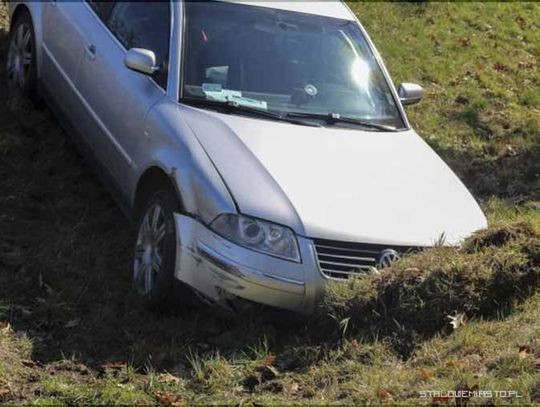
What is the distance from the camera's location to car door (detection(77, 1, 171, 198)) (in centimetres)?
573

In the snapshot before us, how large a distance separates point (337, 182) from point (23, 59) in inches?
147

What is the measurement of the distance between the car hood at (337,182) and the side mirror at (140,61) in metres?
0.43

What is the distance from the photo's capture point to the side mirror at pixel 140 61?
566 centimetres

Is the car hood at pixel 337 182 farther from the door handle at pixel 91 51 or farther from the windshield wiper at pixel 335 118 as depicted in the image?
the door handle at pixel 91 51

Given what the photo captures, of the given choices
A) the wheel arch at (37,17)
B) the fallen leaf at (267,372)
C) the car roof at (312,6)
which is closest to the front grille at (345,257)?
the fallen leaf at (267,372)

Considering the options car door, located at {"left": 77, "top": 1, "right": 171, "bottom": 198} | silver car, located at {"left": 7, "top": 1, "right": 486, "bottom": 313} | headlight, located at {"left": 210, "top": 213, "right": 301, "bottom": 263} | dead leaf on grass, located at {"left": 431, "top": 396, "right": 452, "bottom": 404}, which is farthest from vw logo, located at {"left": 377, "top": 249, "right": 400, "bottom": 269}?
car door, located at {"left": 77, "top": 1, "right": 171, "bottom": 198}

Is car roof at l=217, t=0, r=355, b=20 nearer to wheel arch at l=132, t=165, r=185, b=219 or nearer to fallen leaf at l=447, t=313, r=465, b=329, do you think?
wheel arch at l=132, t=165, r=185, b=219

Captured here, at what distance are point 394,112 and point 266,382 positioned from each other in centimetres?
255

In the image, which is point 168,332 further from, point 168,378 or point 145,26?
point 145,26

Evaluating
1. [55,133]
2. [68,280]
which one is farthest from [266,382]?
[55,133]

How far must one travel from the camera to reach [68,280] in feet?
17.5

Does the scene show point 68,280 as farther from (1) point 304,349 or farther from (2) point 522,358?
(2) point 522,358

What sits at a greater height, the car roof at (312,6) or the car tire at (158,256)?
the car roof at (312,6)

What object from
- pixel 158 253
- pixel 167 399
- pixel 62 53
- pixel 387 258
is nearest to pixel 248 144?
pixel 158 253
